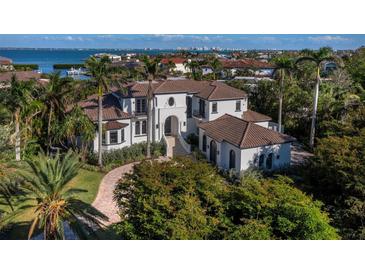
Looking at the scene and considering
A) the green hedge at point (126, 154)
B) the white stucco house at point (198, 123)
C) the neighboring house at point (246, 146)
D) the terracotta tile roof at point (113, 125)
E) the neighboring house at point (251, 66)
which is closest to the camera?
the neighboring house at point (246, 146)

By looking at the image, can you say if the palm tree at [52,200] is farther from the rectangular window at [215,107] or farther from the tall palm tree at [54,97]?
the rectangular window at [215,107]

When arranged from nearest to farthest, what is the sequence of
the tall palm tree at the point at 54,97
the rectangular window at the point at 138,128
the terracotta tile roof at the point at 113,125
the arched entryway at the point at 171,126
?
1. the tall palm tree at the point at 54,97
2. the terracotta tile roof at the point at 113,125
3. the rectangular window at the point at 138,128
4. the arched entryway at the point at 171,126

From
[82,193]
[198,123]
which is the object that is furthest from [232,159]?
[82,193]

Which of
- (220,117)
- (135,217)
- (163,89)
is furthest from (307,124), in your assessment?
(135,217)

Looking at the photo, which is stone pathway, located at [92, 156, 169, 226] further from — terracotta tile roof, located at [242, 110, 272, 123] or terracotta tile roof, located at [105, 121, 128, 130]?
terracotta tile roof, located at [242, 110, 272, 123]

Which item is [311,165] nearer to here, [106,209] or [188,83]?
[106,209]

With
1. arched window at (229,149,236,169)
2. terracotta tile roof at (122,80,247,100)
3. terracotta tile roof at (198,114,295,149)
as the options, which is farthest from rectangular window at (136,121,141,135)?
arched window at (229,149,236,169)

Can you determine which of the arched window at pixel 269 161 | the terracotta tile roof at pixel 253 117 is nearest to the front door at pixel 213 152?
the arched window at pixel 269 161
